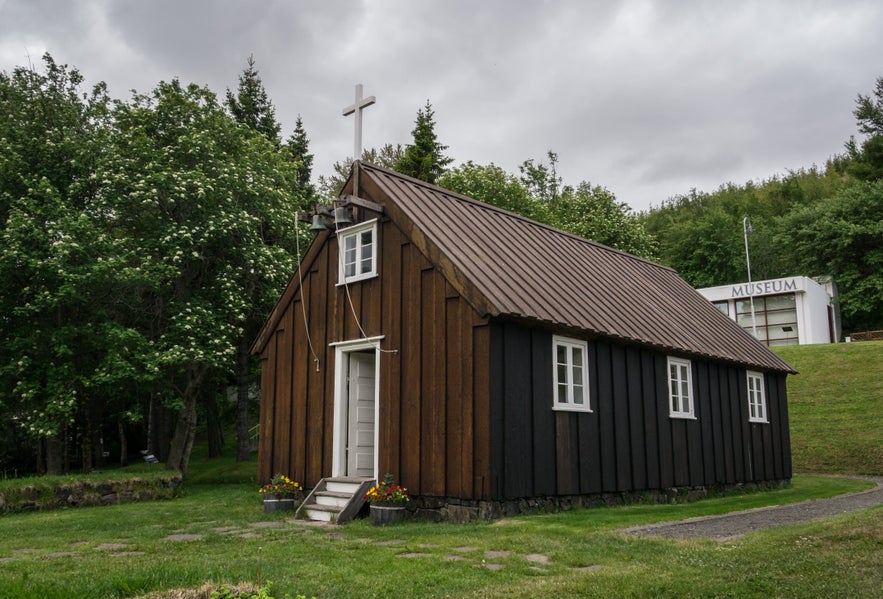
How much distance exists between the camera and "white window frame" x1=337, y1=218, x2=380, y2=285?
13.7 meters

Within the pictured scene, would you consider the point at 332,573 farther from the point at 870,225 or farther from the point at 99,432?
the point at 870,225

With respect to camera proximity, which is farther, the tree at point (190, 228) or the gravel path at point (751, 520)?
the tree at point (190, 228)

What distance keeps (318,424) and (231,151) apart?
41.5 feet

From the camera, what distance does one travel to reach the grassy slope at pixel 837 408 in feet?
79.6

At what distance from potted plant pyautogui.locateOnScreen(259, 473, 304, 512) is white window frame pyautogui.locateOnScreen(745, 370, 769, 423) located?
11.2 meters

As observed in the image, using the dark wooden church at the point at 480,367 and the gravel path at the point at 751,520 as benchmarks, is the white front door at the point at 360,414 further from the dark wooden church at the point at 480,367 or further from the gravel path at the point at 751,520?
the gravel path at the point at 751,520

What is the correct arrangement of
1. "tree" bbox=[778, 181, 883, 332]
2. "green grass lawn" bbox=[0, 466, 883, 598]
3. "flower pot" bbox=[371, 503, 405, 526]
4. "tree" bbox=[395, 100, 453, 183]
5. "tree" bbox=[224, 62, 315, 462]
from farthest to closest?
1. "tree" bbox=[778, 181, 883, 332]
2. "tree" bbox=[395, 100, 453, 183]
3. "tree" bbox=[224, 62, 315, 462]
4. "flower pot" bbox=[371, 503, 405, 526]
5. "green grass lawn" bbox=[0, 466, 883, 598]

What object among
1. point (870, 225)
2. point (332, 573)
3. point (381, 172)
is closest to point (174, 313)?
point (381, 172)

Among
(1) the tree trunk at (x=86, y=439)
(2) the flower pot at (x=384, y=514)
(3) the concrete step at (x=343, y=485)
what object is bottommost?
(2) the flower pot at (x=384, y=514)

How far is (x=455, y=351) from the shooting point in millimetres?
11789

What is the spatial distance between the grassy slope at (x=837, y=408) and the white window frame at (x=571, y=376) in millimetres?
14539

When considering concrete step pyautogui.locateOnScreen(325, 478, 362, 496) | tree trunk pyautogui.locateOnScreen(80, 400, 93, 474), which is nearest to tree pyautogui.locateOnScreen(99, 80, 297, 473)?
tree trunk pyautogui.locateOnScreen(80, 400, 93, 474)

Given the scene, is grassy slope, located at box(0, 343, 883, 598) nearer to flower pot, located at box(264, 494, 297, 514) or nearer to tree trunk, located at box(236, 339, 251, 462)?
flower pot, located at box(264, 494, 297, 514)

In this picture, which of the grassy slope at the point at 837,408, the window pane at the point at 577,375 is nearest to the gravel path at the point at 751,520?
the window pane at the point at 577,375
